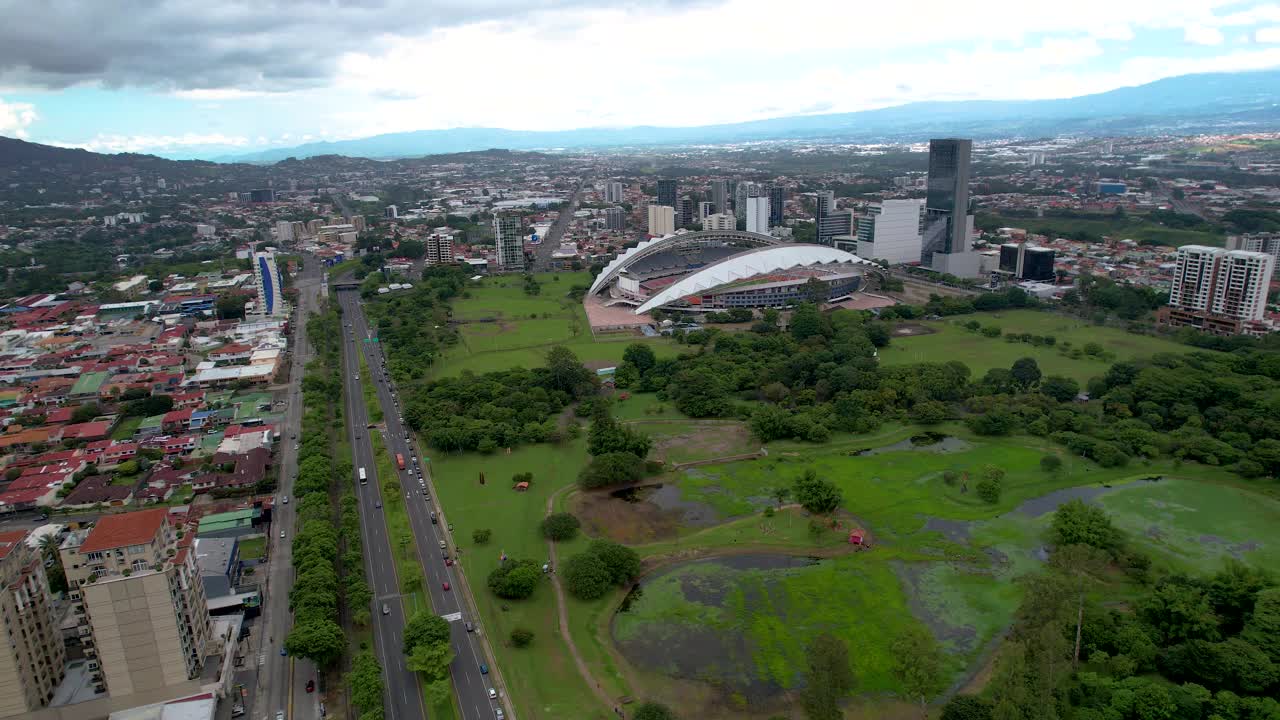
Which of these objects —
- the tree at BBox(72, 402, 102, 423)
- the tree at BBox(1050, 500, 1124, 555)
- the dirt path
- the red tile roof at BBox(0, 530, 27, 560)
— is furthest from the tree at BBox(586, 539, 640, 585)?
the tree at BBox(72, 402, 102, 423)

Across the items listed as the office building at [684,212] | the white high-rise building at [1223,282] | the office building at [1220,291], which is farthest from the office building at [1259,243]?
the office building at [684,212]

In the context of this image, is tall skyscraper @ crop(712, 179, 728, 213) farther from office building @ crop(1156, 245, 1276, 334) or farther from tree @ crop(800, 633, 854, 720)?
tree @ crop(800, 633, 854, 720)

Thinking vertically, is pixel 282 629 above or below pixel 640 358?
below

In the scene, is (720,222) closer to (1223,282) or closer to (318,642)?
(1223,282)

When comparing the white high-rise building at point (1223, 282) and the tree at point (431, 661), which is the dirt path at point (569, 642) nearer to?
the tree at point (431, 661)

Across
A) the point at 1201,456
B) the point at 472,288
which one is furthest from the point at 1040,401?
the point at 472,288

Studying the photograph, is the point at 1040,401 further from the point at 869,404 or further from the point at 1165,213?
the point at 1165,213

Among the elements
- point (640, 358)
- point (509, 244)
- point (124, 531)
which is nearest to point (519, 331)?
point (640, 358)
